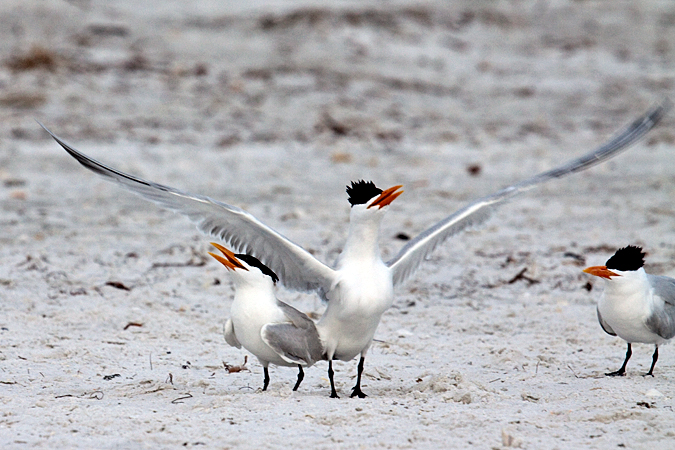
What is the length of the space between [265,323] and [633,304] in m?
1.87

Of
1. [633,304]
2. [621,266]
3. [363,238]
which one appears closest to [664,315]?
[633,304]

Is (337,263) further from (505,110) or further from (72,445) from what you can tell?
(505,110)

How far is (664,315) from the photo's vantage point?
462cm

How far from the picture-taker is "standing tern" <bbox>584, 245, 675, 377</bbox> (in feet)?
15.1

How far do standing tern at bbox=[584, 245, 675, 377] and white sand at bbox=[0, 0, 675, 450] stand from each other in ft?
0.78

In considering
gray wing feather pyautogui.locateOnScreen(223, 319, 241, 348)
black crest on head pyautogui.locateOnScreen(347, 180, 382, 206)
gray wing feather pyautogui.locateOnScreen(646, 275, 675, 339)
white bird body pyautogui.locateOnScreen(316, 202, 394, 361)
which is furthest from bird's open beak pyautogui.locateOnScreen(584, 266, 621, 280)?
gray wing feather pyautogui.locateOnScreen(223, 319, 241, 348)

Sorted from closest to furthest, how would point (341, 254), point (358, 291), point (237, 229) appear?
point (358, 291)
point (341, 254)
point (237, 229)

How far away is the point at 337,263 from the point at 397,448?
1.16 m

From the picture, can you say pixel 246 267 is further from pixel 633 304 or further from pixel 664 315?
pixel 664 315

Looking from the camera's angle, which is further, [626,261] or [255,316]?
[626,261]

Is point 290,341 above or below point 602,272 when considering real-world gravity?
below

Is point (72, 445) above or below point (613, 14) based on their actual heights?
below

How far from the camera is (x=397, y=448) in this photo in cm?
355

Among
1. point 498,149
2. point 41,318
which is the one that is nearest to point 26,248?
point 41,318
